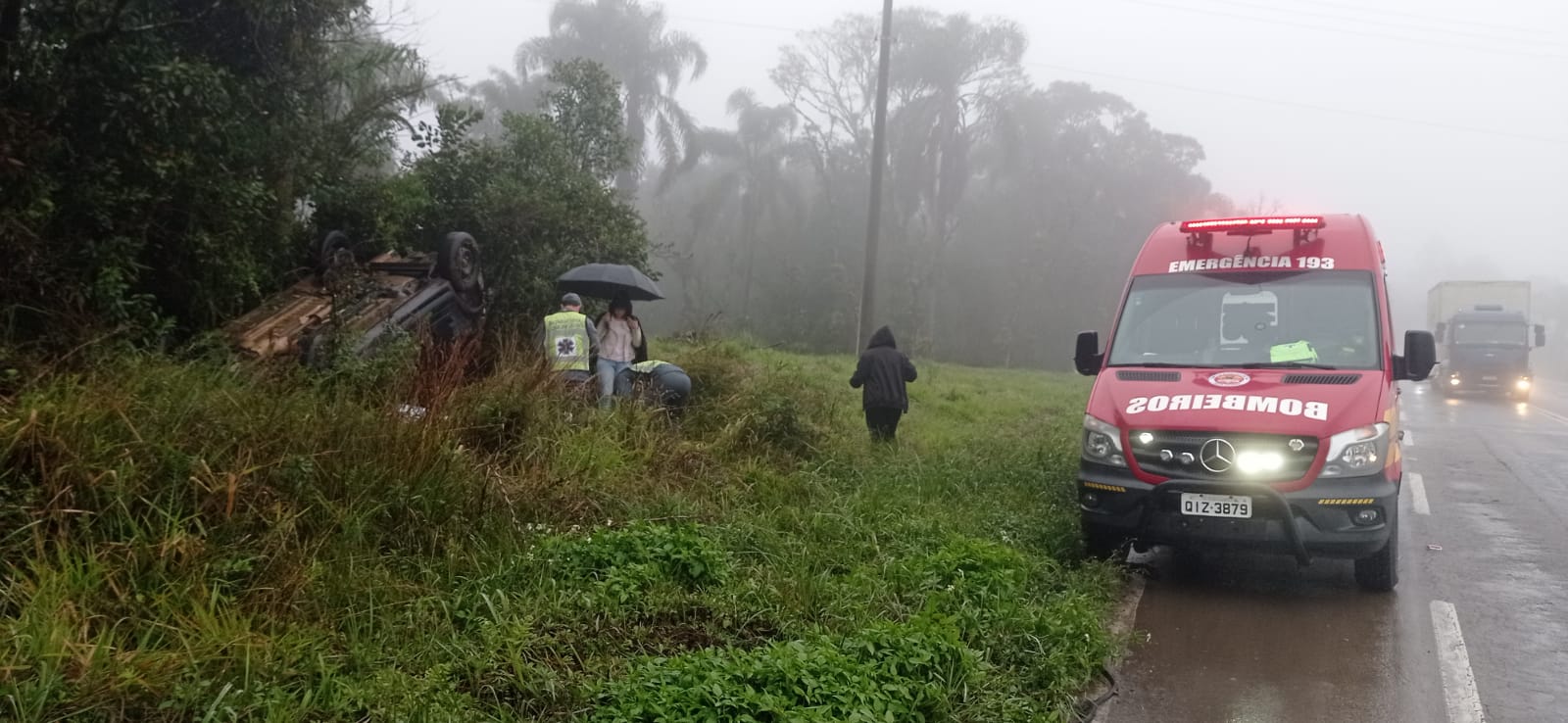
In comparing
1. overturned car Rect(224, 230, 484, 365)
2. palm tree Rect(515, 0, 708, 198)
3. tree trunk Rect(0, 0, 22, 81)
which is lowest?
overturned car Rect(224, 230, 484, 365)

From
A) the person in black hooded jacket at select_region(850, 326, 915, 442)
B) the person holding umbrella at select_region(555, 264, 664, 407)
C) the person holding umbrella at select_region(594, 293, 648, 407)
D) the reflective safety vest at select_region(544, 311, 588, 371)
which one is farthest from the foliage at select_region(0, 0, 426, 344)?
the person in black hooded jacket at select_region(850, 326, 915, 442)

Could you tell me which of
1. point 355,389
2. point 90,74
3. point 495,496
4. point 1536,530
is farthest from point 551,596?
point 1536,530

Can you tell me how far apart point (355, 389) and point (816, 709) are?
175 inches

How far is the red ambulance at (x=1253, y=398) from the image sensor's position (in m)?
5.66

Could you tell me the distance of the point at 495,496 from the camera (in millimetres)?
5539

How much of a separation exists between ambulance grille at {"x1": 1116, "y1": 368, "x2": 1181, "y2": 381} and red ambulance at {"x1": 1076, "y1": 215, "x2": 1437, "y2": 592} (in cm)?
2

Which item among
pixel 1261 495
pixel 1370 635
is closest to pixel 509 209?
pixel 1261 495

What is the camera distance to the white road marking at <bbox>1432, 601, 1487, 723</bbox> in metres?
4.37

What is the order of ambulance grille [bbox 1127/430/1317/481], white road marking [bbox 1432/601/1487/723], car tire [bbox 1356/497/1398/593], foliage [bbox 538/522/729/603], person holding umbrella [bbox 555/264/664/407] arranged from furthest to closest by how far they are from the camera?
person holding umbrella [bbox 555/264/664/407]
car tire [bbox 1356/497/1398/593]
ambulance grille [bbox 1127/430/1317/481]
foliage [bbox 538/522/729/603]
white road marking [bbox 1432/601/1487/723]

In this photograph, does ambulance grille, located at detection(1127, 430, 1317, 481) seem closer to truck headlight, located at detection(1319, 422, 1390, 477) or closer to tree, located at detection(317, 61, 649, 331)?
truck headlight, located at detection(1319, 422, 1390, 477)

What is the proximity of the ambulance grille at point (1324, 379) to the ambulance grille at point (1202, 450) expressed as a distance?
1.80 feet

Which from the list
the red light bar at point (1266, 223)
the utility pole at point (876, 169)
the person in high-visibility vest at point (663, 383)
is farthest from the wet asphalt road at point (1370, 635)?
the utility pole at point (876, 169)

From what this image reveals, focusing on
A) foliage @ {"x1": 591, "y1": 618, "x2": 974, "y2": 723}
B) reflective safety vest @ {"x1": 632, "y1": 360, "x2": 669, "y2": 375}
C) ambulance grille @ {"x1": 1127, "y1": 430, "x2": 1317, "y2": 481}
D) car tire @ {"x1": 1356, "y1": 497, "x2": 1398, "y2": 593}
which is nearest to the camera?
foliage @ {"x1": 591, "y1": 618, "x2": 974, "y2": 723}

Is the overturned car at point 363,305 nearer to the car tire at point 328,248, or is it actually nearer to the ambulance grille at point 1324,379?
the car tire at point 328,248
